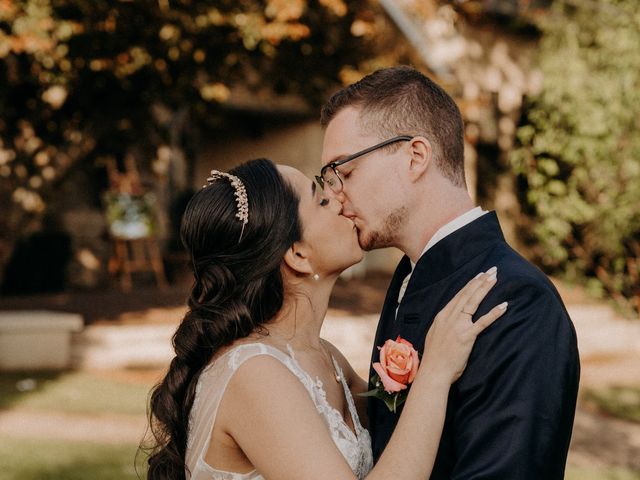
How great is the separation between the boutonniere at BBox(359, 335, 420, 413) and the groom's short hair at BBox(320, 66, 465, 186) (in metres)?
0.51

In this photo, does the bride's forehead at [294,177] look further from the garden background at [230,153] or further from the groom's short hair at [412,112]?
the garden background at [230,153]

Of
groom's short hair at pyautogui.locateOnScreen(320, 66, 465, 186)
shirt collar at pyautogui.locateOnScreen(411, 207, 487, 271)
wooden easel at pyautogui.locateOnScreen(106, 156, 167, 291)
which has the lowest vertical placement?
wooden easel at pyautogui.locateOnScreen(106, 156, 167, 291)

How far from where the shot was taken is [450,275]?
2420 mm

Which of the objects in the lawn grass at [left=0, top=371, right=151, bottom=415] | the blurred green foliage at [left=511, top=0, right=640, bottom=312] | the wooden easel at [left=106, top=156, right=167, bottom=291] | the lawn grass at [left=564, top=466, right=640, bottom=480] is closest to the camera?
the lawn grass at [left=564, top=466, right=640, bottom=480]

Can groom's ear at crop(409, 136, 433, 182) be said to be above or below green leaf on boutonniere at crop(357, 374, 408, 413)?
above

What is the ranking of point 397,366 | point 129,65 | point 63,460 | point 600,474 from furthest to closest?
point 129,65 → point 600,474 → point 63,460 → point 397,366

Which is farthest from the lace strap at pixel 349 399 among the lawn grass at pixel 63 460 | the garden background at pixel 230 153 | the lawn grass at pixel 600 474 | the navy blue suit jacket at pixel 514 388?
the lawn grass at pixel 600 474

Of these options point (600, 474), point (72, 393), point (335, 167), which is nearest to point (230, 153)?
point (72, 393)

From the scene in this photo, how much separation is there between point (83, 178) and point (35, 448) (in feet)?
32.5

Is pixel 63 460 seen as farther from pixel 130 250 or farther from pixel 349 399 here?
pixel 130 250

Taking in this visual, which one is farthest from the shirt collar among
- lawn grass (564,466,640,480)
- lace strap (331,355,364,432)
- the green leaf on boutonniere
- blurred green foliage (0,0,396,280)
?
blurred green foliage (0,0,396,280)

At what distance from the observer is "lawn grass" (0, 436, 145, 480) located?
226 inches

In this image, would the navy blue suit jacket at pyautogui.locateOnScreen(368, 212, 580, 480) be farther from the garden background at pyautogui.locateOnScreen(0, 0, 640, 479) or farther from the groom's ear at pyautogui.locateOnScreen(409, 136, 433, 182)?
the garden background at pyautogui.locateOnScreen(0, 0, 640, 479)

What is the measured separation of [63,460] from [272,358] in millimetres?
4010
